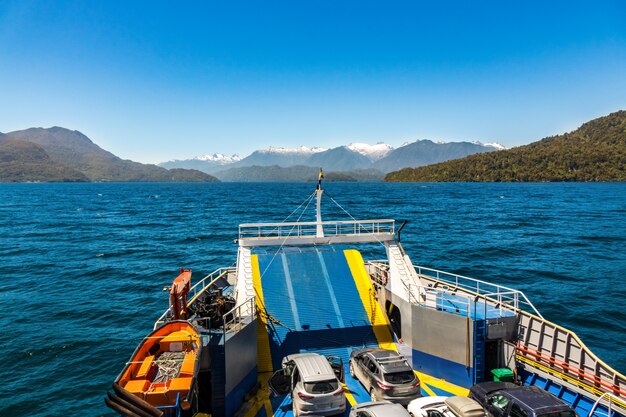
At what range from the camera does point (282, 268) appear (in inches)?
832

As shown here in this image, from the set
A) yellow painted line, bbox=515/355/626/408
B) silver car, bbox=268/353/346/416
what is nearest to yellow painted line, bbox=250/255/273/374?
silver car, bbox=268/353/346/416

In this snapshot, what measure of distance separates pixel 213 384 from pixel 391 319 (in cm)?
1012

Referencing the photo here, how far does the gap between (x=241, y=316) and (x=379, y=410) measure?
6.90 metres

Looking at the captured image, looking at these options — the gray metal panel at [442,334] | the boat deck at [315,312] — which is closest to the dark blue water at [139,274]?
the boat deck at [315,312]

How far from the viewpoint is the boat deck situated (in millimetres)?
15695

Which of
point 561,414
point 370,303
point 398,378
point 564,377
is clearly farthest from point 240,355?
point 564,377

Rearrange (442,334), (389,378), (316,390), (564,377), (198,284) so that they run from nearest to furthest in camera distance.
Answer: (316,390) < (389,378) < (564,377) < (442,334) < (198,284)

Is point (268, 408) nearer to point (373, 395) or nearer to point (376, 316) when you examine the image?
point (373, 395)

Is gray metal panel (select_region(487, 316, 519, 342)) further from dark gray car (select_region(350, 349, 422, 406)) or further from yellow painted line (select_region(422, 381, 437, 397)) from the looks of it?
dark gray car (select_region(350, 349, 422, 406))

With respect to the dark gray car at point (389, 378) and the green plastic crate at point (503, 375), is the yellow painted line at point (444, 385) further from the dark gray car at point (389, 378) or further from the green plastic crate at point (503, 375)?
the dark gray car at point (389, 378)

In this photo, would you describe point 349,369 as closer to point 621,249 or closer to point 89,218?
point 621,249

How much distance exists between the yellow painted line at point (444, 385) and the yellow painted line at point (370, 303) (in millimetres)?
1798

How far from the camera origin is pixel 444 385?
51.5ft

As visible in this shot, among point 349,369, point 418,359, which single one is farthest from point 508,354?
point 349,369
